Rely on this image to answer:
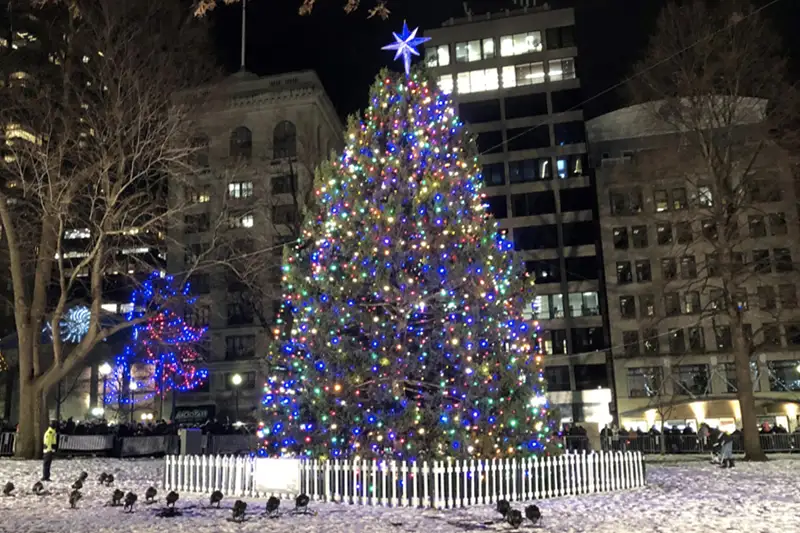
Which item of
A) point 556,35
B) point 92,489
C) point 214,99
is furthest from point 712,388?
point 92,489

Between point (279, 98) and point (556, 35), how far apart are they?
27.0 metres

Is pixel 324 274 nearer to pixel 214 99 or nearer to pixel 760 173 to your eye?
pixel 214 99

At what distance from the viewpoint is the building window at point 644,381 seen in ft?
173

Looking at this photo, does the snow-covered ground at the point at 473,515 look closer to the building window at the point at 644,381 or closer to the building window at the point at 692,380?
the building window at the point at 692,380

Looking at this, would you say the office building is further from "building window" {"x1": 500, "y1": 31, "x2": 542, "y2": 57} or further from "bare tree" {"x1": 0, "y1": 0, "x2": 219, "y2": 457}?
"bare tree" {"x1": 0, "y1": 0, "x2": 219, "y2": 457}

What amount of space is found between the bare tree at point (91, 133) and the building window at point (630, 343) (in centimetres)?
4066

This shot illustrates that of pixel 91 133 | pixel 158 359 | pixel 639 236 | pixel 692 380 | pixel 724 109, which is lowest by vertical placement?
pixel 692 380

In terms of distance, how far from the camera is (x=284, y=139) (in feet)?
202

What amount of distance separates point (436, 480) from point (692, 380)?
45.2m

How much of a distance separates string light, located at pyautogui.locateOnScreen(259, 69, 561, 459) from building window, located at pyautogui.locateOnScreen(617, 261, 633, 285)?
1668 inches

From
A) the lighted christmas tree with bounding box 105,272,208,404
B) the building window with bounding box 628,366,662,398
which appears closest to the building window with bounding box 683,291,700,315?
the building window with bounding box 628,366,662,398

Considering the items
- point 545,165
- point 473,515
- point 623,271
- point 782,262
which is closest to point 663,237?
point 623,271

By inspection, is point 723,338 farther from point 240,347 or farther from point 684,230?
point 240,347

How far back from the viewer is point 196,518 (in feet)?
39.8
